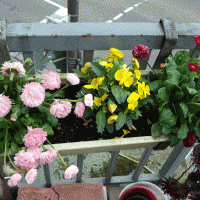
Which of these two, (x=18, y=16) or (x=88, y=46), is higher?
(x=88, y=46)

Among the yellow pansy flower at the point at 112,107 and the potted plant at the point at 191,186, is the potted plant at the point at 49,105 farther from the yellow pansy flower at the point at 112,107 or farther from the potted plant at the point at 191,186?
the potted plant at the point at 191,186

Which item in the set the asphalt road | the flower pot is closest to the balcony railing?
the flower pot

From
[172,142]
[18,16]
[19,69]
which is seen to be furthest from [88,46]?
[18,16]

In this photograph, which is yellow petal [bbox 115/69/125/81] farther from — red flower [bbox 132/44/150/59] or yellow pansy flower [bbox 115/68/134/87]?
red flower [bbox 132/44/150/59]

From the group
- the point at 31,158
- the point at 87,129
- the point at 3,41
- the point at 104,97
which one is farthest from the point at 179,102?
the point at 3,41

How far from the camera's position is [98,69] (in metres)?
1.13

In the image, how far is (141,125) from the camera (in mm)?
1299

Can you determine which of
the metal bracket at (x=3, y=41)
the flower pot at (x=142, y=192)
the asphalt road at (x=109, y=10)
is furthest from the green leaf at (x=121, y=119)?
the asphalt road at (x=109, y=10)

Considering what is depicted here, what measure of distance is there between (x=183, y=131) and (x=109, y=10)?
14.5 ft

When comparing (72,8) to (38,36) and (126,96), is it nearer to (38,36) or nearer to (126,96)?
(38,36)

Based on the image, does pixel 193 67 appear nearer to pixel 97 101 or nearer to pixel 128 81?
pixel 128 81

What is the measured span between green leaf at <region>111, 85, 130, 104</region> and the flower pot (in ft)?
1.91

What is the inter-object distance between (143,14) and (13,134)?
4.59 metres

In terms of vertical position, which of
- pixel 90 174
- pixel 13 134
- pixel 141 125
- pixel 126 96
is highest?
pixel 126 96
